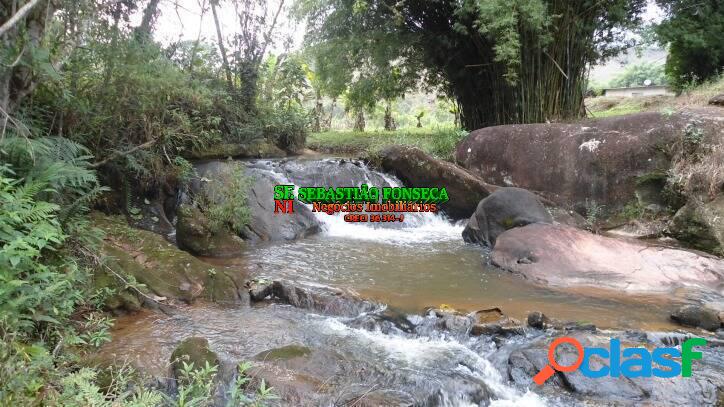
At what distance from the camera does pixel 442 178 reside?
8531 millimetres

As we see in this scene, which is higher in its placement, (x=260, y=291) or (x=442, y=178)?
(x=442, y=178)

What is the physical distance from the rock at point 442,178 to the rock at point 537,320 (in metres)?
4.29

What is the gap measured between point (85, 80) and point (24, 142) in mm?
1835

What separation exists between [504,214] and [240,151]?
5.48 m

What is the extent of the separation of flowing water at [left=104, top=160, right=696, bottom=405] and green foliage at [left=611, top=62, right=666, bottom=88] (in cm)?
2617

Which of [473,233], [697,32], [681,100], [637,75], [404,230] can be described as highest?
[637,75]

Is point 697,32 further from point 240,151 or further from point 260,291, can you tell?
point 260,291

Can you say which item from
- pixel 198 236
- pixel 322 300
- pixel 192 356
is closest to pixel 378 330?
pixel 322 300

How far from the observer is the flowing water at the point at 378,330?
3.14 meters

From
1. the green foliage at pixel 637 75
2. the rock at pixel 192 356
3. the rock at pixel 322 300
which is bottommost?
the rock at pixel 322 300

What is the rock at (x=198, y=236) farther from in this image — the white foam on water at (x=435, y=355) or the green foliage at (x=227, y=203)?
the white foam on water at (x=435, y=355)

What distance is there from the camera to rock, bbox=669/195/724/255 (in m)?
5.92

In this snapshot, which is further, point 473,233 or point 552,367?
point 473,233

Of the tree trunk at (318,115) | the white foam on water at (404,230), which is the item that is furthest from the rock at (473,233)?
the tree trunk at (318,115)
